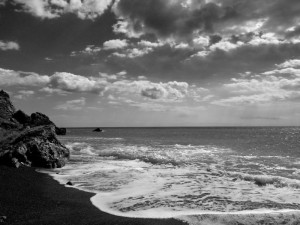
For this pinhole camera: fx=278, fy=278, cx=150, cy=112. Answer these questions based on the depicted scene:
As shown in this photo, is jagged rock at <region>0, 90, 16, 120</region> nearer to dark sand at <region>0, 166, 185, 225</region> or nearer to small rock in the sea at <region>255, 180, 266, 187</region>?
dark sand at <region>0, 166, 185, 225</region>

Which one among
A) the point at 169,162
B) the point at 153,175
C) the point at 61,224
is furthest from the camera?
the point at 169,162

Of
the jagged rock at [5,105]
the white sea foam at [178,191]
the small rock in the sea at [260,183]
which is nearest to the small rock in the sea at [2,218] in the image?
the white sea foam at [178,191]

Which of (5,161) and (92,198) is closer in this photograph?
(92,198)

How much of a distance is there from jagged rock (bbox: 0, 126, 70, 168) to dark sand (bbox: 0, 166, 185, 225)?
550 cm

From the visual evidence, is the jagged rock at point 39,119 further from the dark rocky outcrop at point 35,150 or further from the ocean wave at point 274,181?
the ocean wave at point 274,181

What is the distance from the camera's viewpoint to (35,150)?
83.6ft

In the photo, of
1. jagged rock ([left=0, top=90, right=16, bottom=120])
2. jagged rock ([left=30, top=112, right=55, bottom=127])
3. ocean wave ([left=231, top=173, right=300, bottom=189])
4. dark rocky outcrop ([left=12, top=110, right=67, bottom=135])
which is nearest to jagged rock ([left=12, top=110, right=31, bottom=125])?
dark rocky outcrop ([left=12, top=110, right=67, bottom=135])

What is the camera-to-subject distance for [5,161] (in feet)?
75.3

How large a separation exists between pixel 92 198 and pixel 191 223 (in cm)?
621

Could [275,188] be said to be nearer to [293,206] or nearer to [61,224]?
[293,206]

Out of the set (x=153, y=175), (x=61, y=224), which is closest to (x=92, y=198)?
(x=61, y=224)

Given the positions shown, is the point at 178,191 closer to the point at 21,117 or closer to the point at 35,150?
the point at 35,150

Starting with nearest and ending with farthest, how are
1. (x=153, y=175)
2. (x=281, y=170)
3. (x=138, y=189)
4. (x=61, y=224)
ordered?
(x=61, y=224), (x=138, y=189), (x=153, y=175), (x=281, y=170)

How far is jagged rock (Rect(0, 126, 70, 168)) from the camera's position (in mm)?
24578
